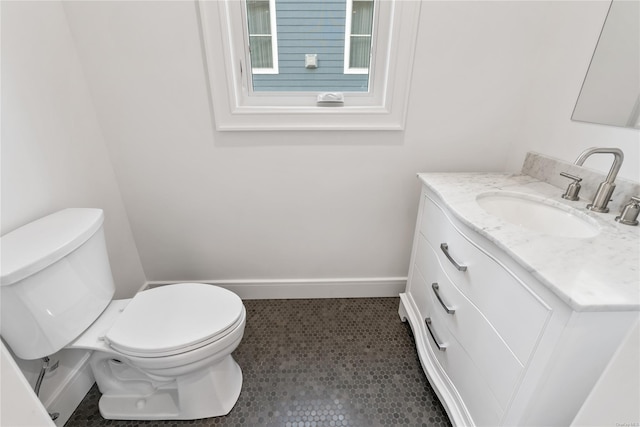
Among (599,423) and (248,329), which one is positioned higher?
(599,423)

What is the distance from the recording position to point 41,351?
2.97 ft

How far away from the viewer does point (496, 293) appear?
81cm

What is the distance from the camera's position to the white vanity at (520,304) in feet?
2.02

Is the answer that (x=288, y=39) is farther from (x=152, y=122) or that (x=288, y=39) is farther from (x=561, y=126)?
(x=561, y=126)

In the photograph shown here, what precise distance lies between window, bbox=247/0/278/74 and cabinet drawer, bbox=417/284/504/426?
1358 mm

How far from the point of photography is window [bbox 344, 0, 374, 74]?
50.6 inches

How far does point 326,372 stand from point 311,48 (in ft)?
4.98

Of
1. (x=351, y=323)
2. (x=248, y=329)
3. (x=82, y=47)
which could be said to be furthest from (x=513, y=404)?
(x=82, y=47)

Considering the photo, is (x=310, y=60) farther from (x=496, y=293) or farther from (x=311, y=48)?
(x=496, y=293)

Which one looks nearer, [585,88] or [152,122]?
[585,88]

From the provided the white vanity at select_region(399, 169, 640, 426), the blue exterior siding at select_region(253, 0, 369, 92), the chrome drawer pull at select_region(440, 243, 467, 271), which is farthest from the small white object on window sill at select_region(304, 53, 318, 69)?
the chrome drawer pull at select_region(440, 243, 467, 271)

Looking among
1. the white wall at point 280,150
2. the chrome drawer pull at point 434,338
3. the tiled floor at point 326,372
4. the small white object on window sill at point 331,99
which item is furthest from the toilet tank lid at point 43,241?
the chrome drawer pull at point 434,338

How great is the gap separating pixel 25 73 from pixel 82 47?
0.95 ft

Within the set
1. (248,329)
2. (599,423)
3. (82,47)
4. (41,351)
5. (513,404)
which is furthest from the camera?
(248,329)
